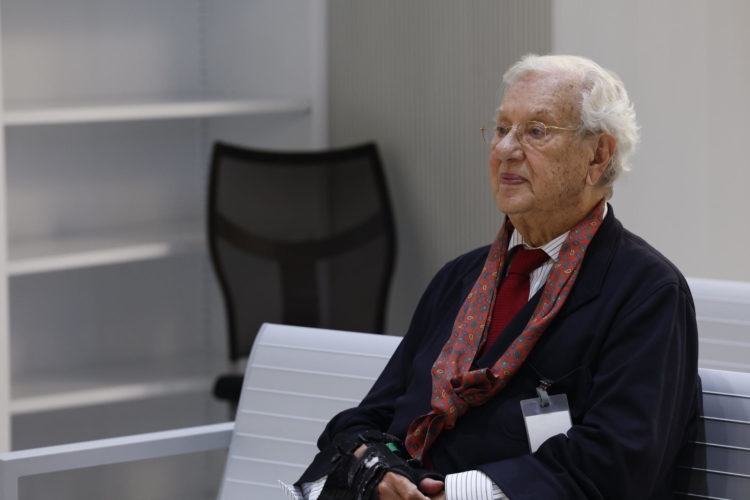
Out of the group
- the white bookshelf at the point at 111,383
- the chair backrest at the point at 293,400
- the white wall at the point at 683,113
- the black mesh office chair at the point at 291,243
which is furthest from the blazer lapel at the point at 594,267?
the white bookshelf at the point at 111,383

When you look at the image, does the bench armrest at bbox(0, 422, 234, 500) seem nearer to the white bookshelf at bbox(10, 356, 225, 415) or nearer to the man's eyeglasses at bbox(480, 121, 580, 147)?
the man's eyeglasses at bbox(480, 121, 580, 147)

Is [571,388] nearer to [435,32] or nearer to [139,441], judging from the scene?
[139,441]

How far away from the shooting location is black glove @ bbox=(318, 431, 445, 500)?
189cm

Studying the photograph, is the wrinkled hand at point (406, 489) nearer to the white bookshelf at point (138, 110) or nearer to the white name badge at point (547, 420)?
the white name badge at point (547, 420)

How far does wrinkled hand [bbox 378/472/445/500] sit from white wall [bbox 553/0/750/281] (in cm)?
141

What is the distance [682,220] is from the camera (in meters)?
3.20

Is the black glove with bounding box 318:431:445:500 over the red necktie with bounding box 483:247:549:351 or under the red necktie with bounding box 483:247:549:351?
under

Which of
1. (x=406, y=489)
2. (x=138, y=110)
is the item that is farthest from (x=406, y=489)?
(x=138, y=110)

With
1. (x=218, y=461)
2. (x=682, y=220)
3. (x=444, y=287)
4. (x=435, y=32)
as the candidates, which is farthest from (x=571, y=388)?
(x=218, y=461)

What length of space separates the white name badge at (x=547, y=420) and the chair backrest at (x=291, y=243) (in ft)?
5.66

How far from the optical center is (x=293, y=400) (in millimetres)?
2432

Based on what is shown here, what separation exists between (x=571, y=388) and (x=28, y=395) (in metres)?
2.22

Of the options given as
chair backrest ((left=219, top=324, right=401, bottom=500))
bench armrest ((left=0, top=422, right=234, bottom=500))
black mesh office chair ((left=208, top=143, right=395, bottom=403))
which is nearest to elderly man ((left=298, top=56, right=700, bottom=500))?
chair backrest ((left=219, top=324, right=401, bottom=500))

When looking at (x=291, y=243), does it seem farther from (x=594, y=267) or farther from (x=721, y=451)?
(x=721, y=451)
